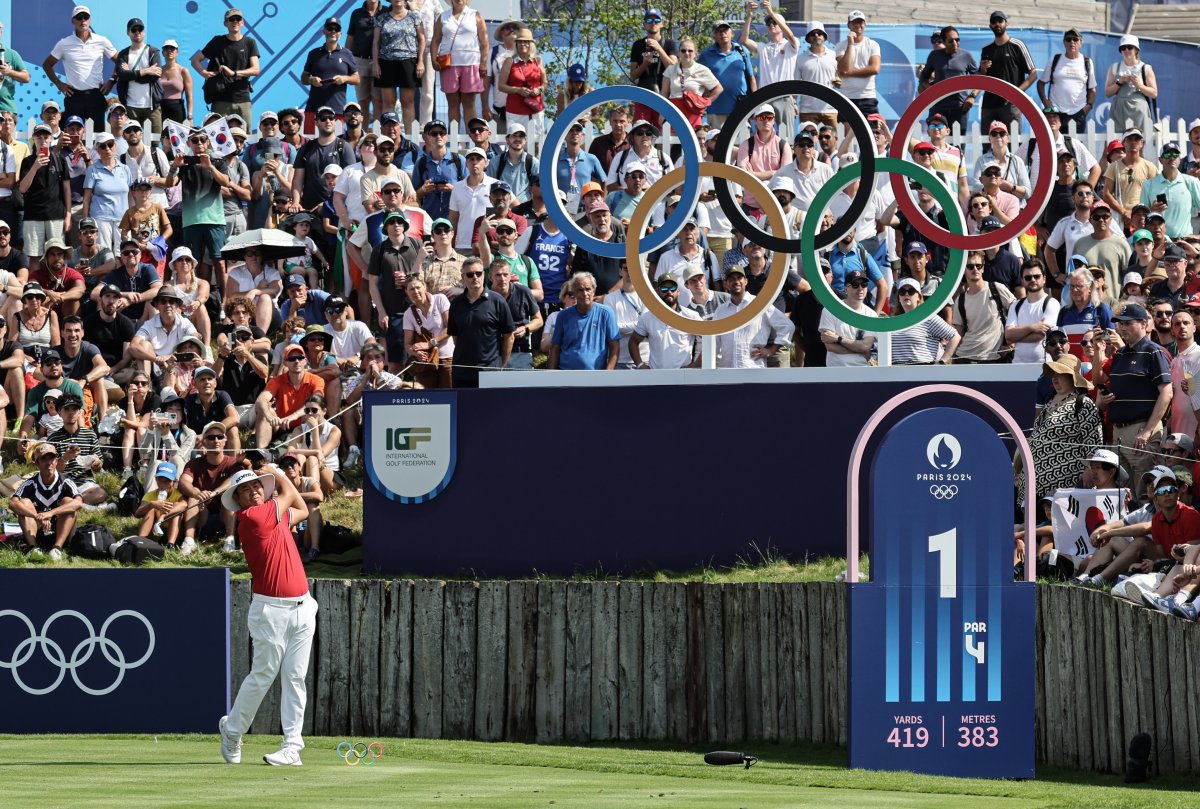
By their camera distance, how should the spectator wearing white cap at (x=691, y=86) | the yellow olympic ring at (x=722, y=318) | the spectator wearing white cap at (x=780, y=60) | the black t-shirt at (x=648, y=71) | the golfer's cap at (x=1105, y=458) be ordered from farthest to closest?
the spectator wearing white cap at (x=780, y=60)
the black t-shirt at (x=648, y=71)
the spectator wearing white cap at (x=691, y=86)
the yellow olympic ring at (x=722, y=318)
the golfer's cap at (x=1105, y=458)

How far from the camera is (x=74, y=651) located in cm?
1475

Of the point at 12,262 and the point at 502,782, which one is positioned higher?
the point at 12,262

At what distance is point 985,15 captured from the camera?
37.0m

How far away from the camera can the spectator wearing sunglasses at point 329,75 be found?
2348cm

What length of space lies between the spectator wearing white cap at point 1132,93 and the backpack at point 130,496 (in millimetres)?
12364

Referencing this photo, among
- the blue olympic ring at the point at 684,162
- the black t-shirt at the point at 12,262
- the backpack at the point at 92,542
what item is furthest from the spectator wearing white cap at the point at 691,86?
the backpack at the point at 92,542

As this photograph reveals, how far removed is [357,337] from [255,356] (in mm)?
1001

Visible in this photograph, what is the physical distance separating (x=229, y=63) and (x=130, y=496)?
8.50m

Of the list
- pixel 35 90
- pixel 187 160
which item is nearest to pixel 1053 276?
pixel 187 160

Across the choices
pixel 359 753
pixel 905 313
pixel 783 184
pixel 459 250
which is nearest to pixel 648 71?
pixel 459 250

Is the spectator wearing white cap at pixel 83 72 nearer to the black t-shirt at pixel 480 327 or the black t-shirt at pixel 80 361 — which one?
the black t-shirt at pixel 80 361

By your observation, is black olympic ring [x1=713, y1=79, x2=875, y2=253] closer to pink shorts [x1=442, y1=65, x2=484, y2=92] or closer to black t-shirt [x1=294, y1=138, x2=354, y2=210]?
black t-shirt [x1=294, y1=138, x2=354, y2=210]

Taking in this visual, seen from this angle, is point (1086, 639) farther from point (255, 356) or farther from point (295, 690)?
point (255, 356)

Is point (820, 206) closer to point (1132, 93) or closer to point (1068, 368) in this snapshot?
point (1068, 368)
